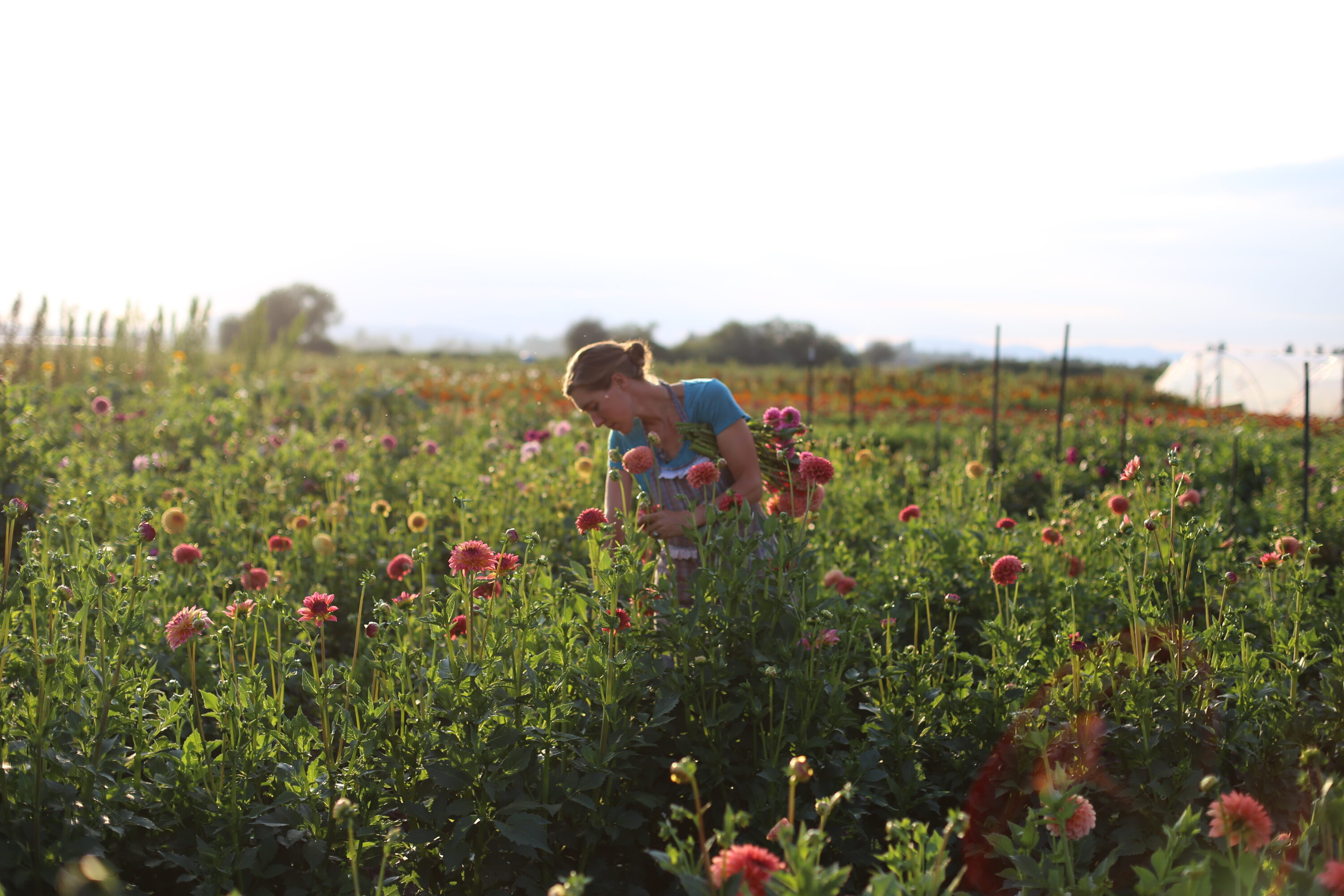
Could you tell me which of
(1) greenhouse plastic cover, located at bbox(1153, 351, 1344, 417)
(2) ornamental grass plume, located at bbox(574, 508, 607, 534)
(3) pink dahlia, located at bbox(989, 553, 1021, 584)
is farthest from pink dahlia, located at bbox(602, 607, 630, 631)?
(1) greenhouse plastic cover, located at bbox(1153, 351, 1344, 417)

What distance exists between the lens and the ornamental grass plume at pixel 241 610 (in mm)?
2352

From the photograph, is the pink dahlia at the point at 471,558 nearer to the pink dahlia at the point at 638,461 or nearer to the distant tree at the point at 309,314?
the pink dahlia at the point at 638,461

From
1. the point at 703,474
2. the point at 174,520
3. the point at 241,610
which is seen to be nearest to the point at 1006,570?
the point at 703,474

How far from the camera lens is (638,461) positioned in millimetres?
2523

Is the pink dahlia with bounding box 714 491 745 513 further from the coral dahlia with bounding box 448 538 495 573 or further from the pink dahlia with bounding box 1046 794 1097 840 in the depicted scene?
the pink dahlia with bounding box 1046 794 1097 840

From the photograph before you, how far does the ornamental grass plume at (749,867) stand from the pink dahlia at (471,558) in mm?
1042

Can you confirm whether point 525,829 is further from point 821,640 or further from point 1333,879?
point 1333,879

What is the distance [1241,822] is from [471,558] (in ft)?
5.23

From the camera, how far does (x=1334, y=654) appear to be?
2.33 meters

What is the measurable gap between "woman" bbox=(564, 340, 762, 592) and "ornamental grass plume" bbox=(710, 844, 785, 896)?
1.60m

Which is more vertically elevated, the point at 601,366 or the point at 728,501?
the point at 601,366

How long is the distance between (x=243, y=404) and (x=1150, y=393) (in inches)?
705

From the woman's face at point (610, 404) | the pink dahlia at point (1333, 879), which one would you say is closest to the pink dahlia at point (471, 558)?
the woman's face at point (610, 404)

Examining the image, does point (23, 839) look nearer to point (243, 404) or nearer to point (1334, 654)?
point (1334, 654)
